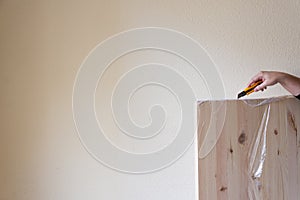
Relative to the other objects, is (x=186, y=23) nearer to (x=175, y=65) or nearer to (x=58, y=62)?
(x=175, y=65)

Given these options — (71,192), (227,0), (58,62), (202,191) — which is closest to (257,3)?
(227,0)

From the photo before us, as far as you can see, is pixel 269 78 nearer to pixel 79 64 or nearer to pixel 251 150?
pixel 251 150

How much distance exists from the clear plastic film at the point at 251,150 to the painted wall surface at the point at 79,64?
1.18 ft

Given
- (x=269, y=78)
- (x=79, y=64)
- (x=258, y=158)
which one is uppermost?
(x=79, y=64)

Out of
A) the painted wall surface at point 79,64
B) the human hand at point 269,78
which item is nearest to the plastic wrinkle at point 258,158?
the human hand at point 269,78

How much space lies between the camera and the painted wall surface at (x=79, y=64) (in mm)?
1773

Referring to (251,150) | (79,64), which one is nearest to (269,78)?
(251,150)

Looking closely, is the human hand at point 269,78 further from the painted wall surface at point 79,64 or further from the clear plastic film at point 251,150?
the painted wall surface at point 79,64

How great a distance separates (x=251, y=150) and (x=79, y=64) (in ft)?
3.77

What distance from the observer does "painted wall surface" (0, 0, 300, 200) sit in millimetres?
1773

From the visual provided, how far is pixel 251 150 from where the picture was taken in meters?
1.40

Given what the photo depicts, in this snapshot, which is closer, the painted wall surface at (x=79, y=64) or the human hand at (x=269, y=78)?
the human hand at (x=269, y=78)

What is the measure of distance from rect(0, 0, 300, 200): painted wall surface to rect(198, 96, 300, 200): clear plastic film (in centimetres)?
36

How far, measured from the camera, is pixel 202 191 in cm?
A: 140
